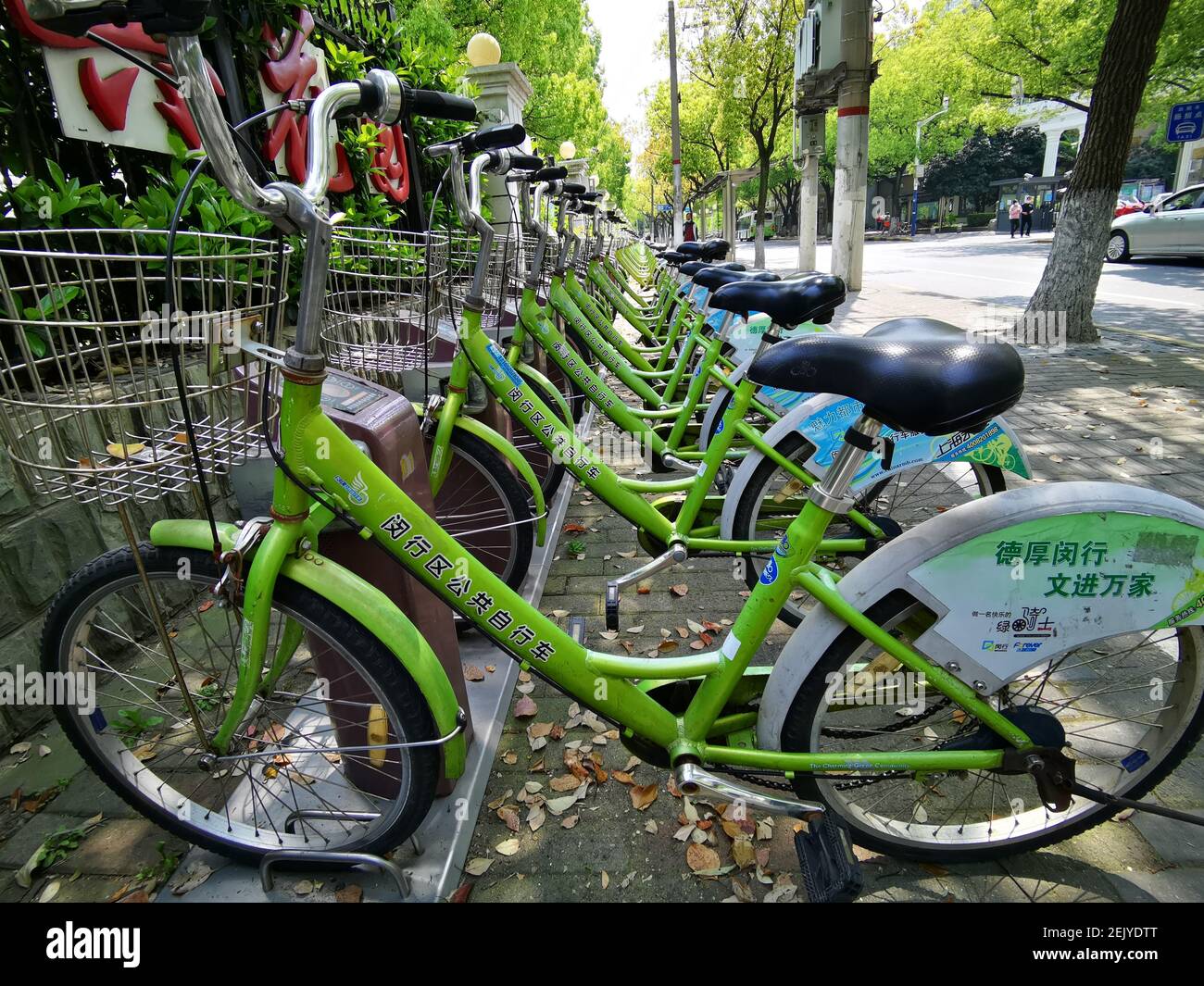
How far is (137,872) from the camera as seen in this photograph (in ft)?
6.74

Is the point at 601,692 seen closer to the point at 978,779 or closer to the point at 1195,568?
the point at 978,779

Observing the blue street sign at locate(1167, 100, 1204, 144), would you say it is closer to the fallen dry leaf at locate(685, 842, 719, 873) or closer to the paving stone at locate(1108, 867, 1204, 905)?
the paving stone at locate(1108, 867, 1204, 905)

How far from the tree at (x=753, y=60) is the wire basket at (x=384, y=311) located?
17.2 m

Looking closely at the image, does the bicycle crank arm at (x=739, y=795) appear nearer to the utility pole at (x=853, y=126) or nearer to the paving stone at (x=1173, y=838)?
the paving stone at (x=1173, y=838)

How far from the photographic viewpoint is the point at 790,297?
273 centimetres

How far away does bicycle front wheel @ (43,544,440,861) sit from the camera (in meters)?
1.71

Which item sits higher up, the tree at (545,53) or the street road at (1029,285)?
the tree at (545,53)

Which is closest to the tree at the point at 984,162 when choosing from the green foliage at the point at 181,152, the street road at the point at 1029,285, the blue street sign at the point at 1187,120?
the street road at the point at 1029,285

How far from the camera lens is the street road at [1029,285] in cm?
907

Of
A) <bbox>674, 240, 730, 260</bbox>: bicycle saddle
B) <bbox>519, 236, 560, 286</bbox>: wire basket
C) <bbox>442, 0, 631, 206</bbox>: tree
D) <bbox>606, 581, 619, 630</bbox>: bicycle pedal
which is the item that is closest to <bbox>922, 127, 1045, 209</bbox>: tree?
<bbox>442, 0, 631, 206</bbox>: tree

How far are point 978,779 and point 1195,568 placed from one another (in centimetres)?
87

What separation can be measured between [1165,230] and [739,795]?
59.0 feet

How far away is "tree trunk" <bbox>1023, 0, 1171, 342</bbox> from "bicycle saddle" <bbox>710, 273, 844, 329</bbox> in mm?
5796
